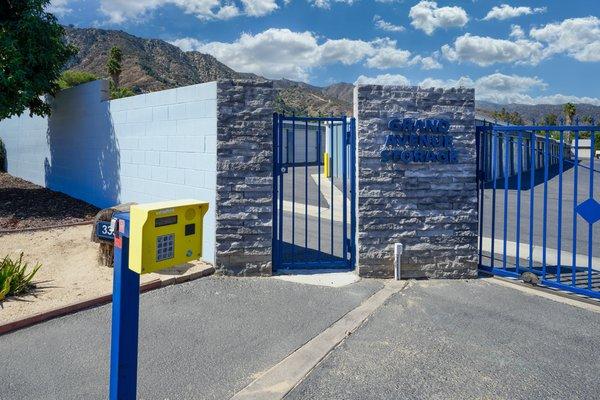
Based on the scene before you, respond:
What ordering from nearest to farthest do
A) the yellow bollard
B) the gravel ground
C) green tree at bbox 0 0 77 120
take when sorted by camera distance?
the gravel ground
green tree at bbox 0 0 77 120
the yellow bollard

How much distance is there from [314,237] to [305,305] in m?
3.78

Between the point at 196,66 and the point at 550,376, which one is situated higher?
the point at 196,66

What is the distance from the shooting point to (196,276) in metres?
6.35

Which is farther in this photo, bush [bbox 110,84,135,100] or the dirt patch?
bush [bbox 110,84,135,100]

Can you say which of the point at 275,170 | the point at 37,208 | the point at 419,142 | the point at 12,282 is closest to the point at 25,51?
the point at 37,208

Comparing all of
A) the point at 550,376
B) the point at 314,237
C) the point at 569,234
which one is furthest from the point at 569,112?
the point at 550,376

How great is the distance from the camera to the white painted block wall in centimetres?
683

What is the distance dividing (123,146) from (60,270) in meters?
3.77

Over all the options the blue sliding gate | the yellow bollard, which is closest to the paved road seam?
the blue sliding gate

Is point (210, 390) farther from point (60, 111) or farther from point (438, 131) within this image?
point (60, 111)

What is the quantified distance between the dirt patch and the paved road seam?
235 cm

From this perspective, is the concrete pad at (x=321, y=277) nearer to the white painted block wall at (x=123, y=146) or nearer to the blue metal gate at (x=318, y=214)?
the blue metal gate at (x=318, y=214)

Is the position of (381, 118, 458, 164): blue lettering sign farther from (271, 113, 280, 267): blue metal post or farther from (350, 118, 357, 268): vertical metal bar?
(271, 113, 280, 267): blue metal post

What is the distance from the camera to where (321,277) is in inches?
258
